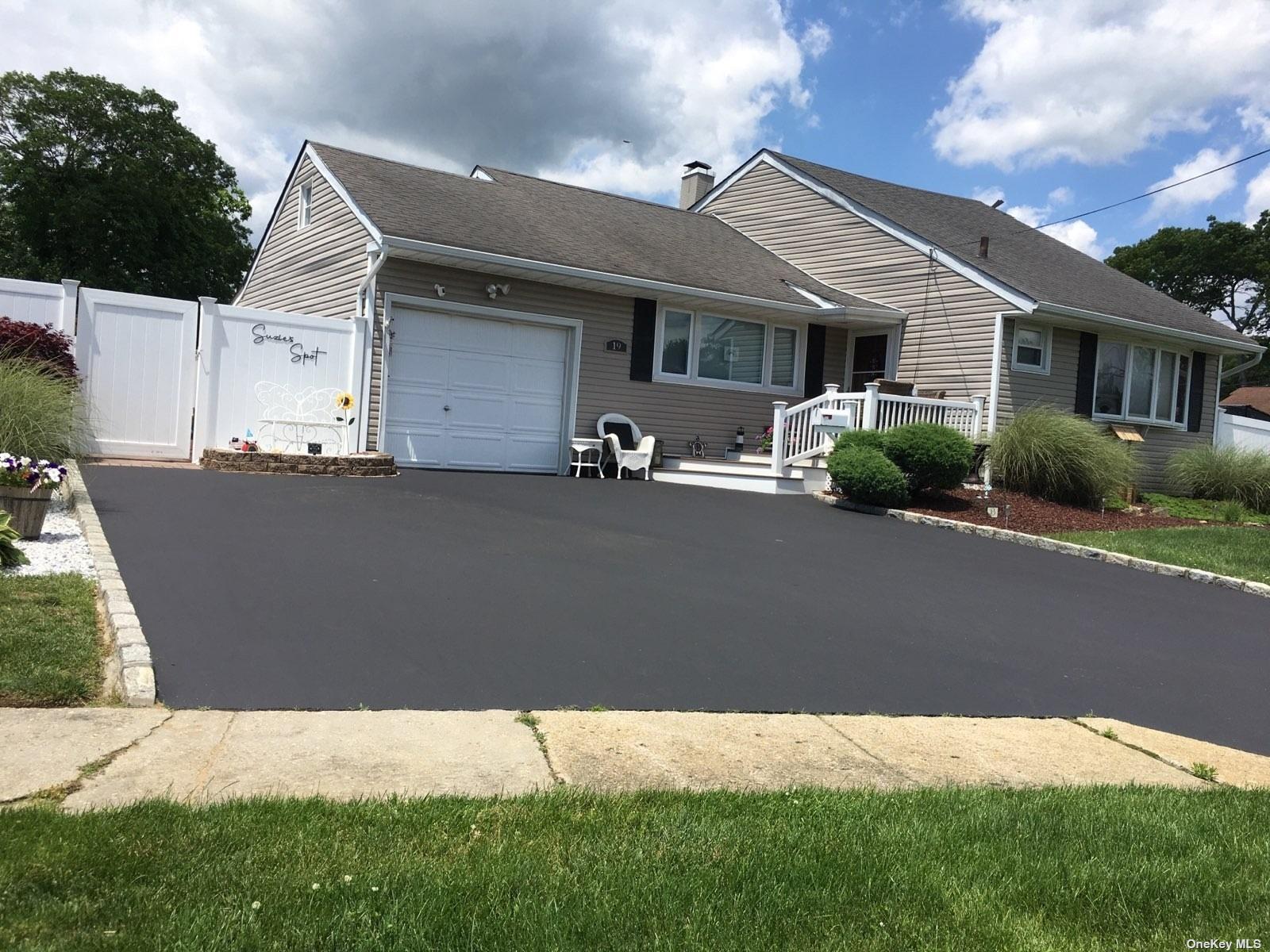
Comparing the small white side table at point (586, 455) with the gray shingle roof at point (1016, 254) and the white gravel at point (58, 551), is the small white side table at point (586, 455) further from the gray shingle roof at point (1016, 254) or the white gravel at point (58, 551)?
the white gravel at point (58, 551)

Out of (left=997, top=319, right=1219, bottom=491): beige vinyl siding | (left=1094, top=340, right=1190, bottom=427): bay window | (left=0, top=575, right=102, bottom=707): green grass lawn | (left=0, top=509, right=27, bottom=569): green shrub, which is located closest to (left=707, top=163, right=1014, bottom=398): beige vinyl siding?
(left=997, top=319, right=1219, bottom=491): beige vinyl siding

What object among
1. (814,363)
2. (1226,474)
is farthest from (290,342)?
(1226,474)

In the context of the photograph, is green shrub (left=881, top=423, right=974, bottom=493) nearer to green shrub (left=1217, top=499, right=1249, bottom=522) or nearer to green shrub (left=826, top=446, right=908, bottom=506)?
green shrub (left=826, top=446, right=908, bottom=506)

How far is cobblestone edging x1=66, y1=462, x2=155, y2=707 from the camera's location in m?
4.20

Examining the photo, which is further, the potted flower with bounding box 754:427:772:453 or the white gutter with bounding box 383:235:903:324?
the potted flower with bounding box 754:427:772:453

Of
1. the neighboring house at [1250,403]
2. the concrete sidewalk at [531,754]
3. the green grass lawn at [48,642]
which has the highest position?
the neighboring house at [1250,403]

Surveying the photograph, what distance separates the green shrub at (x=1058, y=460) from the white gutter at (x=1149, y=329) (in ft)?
7.30

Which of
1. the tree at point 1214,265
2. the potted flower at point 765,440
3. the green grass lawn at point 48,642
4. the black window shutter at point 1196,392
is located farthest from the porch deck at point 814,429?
the tree at point 1214,265

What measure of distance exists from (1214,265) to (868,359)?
45.9 meters

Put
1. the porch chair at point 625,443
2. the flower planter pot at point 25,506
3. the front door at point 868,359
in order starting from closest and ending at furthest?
the flower planter pot at point 25,506 < the porch chair at point 625,443 < the front door at point 868,359

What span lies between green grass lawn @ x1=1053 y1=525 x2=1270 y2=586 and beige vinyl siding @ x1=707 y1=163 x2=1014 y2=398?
4610 mm

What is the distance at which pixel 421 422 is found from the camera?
13.9 m

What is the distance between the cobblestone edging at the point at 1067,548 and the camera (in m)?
9.49

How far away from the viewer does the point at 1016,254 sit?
Answer: 19031 millimetres
